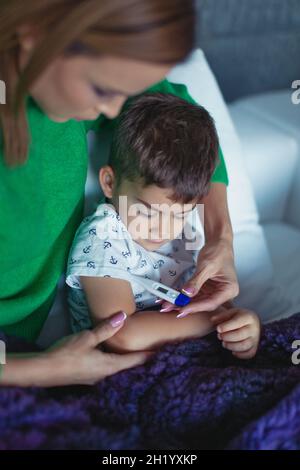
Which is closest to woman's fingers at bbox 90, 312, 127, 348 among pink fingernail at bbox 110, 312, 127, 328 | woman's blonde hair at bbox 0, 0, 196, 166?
pink fingernail at bbox 110, 312, 127, 328

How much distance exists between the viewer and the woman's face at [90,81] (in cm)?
62

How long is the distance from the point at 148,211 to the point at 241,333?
0.77ft

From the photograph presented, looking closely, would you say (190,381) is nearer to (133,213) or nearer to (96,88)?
(133,213)

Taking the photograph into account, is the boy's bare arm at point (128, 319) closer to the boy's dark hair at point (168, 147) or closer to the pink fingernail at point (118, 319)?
the pink fingernail at point (118, 319)

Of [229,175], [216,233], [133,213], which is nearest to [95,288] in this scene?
[133,213]

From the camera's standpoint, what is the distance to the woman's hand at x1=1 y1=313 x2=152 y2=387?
0.78m

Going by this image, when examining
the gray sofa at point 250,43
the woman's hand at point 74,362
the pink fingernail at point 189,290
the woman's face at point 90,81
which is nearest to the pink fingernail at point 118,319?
the woman's hand at point 74,362

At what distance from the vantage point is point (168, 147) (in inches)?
34.2

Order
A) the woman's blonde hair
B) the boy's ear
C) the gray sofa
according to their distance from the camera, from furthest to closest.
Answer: the gray sofa
the boy's ear
the woman's blonde hair

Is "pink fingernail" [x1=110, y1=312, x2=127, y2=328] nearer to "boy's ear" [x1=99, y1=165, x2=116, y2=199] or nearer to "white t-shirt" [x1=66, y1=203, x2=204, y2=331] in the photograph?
"white t-shirt" [x1=66, y1=203, x2=204, y2=331]

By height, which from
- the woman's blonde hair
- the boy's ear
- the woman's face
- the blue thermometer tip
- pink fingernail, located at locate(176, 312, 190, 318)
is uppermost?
the woman's blonde hair

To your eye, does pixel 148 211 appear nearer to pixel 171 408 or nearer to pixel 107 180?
pixel 107 180

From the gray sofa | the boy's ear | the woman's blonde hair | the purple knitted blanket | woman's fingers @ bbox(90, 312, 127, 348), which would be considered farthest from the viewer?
the gray sofa

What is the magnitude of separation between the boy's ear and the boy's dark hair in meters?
0.01
